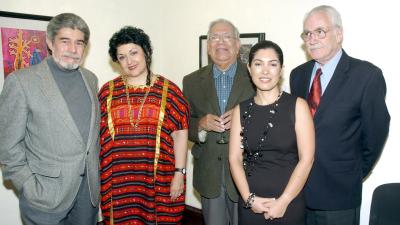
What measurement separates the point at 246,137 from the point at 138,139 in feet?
2.41

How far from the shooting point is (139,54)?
92.1 inches

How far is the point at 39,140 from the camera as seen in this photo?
6.93 ft

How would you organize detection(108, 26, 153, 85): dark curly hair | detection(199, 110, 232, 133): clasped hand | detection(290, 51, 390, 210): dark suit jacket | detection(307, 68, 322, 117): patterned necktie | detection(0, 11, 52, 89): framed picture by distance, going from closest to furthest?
detection(290, 51, 390, 210): dark suit jacket, detection(307, 68, 322, 117): patterned necktie, detection(108, 26, 153, 85): dark curly hair, detection(199, 110, 232, 133): clasped hand, detection(0, 11, 52, 89): framed picture

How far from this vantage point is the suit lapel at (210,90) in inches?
101

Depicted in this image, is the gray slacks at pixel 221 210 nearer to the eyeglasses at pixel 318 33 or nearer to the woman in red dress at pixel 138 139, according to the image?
the woman in red dress at pixel 138 139

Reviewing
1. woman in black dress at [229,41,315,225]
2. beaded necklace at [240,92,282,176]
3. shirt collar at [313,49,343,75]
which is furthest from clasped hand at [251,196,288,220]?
shirt collar at [313,49,343,75]

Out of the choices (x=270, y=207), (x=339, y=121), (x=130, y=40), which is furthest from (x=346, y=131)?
(x=130, y=40)

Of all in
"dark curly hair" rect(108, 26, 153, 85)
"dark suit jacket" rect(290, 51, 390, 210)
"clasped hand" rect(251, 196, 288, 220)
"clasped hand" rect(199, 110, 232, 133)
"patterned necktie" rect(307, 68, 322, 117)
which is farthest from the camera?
"clasped hand" rect(199, 110, 232, 133)

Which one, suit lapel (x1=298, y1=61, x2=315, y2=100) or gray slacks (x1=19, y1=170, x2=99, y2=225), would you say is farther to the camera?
suit lapel (x1=298, y1=61, x2=315, y2=100)

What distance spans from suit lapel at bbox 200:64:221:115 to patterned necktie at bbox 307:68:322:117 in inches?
26.4

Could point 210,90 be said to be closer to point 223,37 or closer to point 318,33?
point 223,37

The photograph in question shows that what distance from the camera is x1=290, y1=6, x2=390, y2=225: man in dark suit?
2.06 m

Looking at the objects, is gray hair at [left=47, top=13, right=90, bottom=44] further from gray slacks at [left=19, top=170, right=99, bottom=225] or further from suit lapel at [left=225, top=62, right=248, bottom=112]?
suit lapel at [left=225, top=62, right=248, bottom=112]

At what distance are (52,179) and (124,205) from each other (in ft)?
1.69
